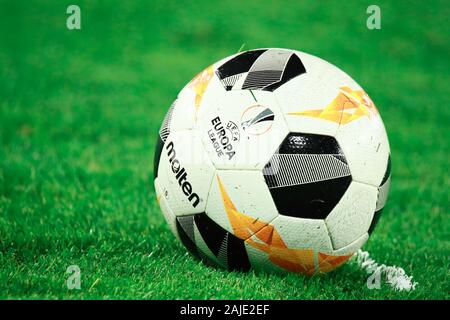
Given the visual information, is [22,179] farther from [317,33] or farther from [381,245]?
[317,33]

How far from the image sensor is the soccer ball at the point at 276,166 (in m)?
4.11

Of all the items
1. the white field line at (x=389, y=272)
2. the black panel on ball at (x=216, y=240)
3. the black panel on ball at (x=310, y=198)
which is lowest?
the white field line at (x=389, y=272)

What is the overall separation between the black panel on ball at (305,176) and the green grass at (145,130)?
0.52 meters

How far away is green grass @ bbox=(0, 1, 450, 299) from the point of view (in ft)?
14.6

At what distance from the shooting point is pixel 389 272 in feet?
16.3

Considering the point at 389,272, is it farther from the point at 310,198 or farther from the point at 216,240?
the point at 216,240

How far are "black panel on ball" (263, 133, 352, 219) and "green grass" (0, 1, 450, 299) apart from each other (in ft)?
1.70

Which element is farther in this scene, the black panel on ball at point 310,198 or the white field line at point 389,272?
the white field line at point 389,272

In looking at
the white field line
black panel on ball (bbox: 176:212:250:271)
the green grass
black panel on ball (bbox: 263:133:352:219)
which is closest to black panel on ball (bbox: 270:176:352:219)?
black panel on ball (bbox: 263:133:352:219)

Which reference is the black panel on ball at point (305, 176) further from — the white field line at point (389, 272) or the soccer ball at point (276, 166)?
the white field line at point (389, 272)

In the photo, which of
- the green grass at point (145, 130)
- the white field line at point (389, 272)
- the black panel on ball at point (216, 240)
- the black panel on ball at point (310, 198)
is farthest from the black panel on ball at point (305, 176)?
the white field line at point (389, 272)

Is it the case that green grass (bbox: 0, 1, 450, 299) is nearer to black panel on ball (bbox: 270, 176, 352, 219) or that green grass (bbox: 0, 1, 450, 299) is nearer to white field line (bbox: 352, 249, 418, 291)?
white field line (bbox: 352, 249, 418, 291)

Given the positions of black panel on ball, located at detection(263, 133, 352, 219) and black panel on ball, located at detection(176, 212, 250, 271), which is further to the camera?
black panel on ball, located at detection(176, 212, 250, 271)

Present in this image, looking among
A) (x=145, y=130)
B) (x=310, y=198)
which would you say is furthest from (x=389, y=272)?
(x=145, y=130)
